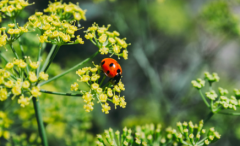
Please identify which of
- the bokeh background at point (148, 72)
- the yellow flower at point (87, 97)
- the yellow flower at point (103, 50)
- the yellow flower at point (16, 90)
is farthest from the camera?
the bokeh background at point (148, 72)

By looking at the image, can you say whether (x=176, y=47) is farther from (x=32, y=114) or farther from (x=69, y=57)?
(x=32, y=114)

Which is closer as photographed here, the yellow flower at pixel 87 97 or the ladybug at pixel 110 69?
the yellow flower at pixel 87 97

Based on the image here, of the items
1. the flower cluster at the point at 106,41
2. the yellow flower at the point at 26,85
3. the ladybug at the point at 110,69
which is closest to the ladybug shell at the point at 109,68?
the ladybug at the point at 110,69

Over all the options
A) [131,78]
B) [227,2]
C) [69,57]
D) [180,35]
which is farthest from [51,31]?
[180,35]

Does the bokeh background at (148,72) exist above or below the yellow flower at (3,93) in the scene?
above

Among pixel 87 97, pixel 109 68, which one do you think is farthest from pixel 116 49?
pixel 87 97

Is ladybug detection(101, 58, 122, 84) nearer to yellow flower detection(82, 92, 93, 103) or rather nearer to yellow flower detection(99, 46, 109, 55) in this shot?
yellow flower detection(99, 46, 109, 55)

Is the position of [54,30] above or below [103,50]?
above

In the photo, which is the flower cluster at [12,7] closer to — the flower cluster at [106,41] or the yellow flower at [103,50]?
the flower cluster at [106,41]

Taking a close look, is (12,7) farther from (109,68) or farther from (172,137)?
(172,137)
